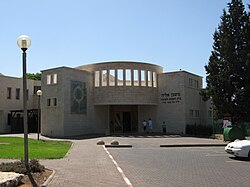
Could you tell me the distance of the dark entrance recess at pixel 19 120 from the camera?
4556cm

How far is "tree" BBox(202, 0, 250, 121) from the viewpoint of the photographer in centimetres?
3419

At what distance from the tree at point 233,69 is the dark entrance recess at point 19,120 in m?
24.2

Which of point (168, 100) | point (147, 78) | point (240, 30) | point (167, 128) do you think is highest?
point (240, 30)

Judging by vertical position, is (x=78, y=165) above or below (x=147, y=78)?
below

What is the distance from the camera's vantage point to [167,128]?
39.8m

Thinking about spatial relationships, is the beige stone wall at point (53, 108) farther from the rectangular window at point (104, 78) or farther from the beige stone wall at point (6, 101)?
the beige stone wall at point (6, 101)

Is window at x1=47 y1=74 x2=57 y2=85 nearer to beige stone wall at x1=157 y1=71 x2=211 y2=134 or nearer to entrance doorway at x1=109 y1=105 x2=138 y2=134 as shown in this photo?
entrance doorway at x1=109 y1=105 x2=138 y2=134

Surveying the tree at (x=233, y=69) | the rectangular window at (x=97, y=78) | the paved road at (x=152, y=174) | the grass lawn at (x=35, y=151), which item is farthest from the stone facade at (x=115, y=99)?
the paved road at (x=152, y=174)

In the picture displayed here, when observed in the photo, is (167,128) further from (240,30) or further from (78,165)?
(78,165)

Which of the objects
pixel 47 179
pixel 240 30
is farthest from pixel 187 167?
pixel 240 30

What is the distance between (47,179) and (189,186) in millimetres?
4028

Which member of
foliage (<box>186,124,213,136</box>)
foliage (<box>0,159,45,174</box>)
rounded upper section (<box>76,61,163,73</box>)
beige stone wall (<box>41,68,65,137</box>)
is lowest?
foliage (<box>186,124,213,136</box>)

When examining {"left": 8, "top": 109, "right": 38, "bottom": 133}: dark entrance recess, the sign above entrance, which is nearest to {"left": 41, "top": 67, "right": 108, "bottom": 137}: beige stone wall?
the sign above entrance

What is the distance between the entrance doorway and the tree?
1083 centimetres
